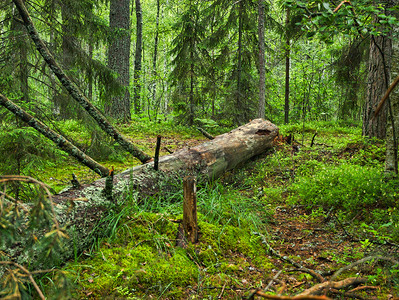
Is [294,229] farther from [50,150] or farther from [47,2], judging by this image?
[47,2]

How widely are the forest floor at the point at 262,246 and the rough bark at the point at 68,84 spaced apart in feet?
4.78

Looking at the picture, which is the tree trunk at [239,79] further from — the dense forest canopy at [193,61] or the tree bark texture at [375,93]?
the tree bark texture at [375,93]

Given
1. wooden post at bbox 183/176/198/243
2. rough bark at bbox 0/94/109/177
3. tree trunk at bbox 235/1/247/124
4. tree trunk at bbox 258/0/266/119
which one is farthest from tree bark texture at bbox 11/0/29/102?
tree trunk at bbox 235/1/247/124

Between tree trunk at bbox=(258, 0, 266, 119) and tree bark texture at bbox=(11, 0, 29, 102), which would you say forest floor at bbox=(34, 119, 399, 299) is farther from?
tree trunk at bbox=(258, 0, 266, 119)

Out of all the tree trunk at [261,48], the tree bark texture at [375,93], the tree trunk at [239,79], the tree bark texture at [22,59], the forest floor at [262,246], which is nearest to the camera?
the forest floor at [262,246]

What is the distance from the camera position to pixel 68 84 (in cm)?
480

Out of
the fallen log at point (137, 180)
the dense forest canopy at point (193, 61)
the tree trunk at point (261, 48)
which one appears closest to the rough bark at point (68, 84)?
the dense forest canopy at point (193, 61)

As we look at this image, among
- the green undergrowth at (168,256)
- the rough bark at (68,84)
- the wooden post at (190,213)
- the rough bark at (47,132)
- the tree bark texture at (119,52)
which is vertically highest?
the tree bark texture at (119,52)

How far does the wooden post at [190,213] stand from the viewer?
3.48m

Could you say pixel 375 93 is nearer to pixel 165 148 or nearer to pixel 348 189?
pixel 348 189

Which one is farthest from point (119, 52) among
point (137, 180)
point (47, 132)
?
point (137, 180)

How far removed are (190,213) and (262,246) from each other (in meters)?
1.11

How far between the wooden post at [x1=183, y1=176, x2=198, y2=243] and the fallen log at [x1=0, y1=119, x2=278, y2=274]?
0.90 m

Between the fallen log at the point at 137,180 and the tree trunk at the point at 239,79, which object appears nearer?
the fallen log at the point at 137,180
